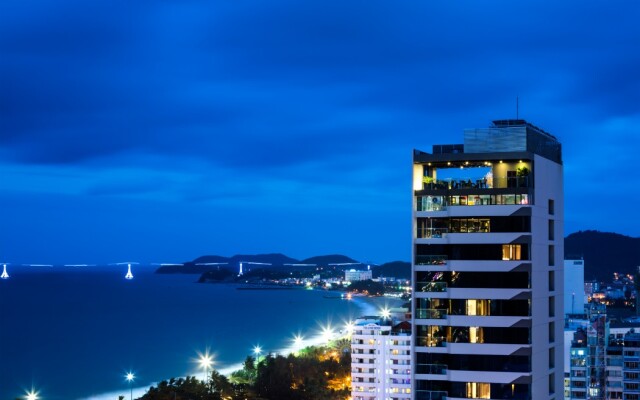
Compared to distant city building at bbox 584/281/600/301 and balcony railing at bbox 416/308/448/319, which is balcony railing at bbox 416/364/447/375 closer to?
balcony railing at bbox 416/308/448/319

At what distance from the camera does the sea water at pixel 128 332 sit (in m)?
69.4

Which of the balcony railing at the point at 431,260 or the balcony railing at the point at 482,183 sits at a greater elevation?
the balcony railing at the point at 482,183

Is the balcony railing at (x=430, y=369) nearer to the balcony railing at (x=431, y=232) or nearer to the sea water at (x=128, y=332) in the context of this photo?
the balcony railing at (x=431, y=232)

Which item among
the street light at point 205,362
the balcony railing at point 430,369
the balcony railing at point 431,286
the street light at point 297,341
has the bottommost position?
the street light at point 205,362

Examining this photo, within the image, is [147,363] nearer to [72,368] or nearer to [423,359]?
[72,368]

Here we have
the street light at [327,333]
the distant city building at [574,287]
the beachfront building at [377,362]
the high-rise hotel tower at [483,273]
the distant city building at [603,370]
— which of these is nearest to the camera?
the high-rise hotel tower at [483,273]

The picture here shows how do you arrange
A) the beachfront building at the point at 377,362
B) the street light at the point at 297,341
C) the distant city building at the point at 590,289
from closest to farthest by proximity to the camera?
the beachfront building at the point at 377,362, the street light at the point at 297,341, the distant city building at the point at 590,289

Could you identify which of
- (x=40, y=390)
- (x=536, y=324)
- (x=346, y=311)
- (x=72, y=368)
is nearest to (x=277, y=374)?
(x=40, y=390)

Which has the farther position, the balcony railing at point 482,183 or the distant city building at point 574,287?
the distant city building at point 574,287

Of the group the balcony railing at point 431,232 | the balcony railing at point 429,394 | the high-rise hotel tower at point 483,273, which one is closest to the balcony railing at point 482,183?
the high-rise hotel tower at point 483,273

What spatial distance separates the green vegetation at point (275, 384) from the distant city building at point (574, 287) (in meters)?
17.2

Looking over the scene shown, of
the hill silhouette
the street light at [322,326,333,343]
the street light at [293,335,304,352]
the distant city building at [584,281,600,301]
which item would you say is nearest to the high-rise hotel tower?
the street light at [293,335,304,352]

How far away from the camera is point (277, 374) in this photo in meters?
48.6

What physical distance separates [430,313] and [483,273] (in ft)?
3.38
